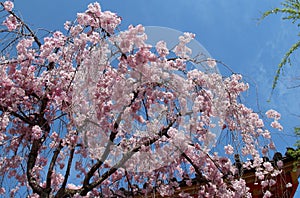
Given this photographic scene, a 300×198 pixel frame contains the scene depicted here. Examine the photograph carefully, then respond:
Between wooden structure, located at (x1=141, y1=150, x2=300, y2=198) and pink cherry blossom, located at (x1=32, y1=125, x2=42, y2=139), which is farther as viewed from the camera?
wooden structure, located at (x1=141, y1=150, x2=300, y2=198)

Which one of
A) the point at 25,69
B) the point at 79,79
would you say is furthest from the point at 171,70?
the point at 25,69

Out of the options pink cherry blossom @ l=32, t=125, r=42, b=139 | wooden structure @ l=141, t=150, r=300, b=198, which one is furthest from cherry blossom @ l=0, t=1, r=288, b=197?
wooden structure @ l=141, t=150, r=300, b=198

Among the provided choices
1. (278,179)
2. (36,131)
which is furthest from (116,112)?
(278,179)

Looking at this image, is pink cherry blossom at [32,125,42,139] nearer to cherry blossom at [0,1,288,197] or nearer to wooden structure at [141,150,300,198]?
cherry blossom at [0,1,288,197]

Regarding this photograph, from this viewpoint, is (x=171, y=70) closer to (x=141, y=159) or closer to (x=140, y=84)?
(x=140, y=84)

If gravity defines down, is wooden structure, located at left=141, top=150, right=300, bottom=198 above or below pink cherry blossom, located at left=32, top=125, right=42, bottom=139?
above

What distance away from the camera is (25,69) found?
182 inches

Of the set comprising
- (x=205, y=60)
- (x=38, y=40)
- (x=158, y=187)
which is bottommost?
(x=158, y=187)

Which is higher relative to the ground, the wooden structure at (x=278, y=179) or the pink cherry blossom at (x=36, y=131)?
the wooden structure at (x=278, y=179)

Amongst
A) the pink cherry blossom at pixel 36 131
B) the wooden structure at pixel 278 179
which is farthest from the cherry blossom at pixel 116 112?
the wooden structure at pixel 278 179

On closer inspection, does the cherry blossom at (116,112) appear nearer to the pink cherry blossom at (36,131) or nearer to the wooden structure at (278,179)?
the pink cherry blossom at (36,131)

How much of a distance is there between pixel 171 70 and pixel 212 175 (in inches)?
52.7

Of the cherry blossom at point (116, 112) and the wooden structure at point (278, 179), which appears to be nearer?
the cherry blossom at point (116, 112)

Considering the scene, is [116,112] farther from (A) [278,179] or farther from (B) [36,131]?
(A) [278,179]
